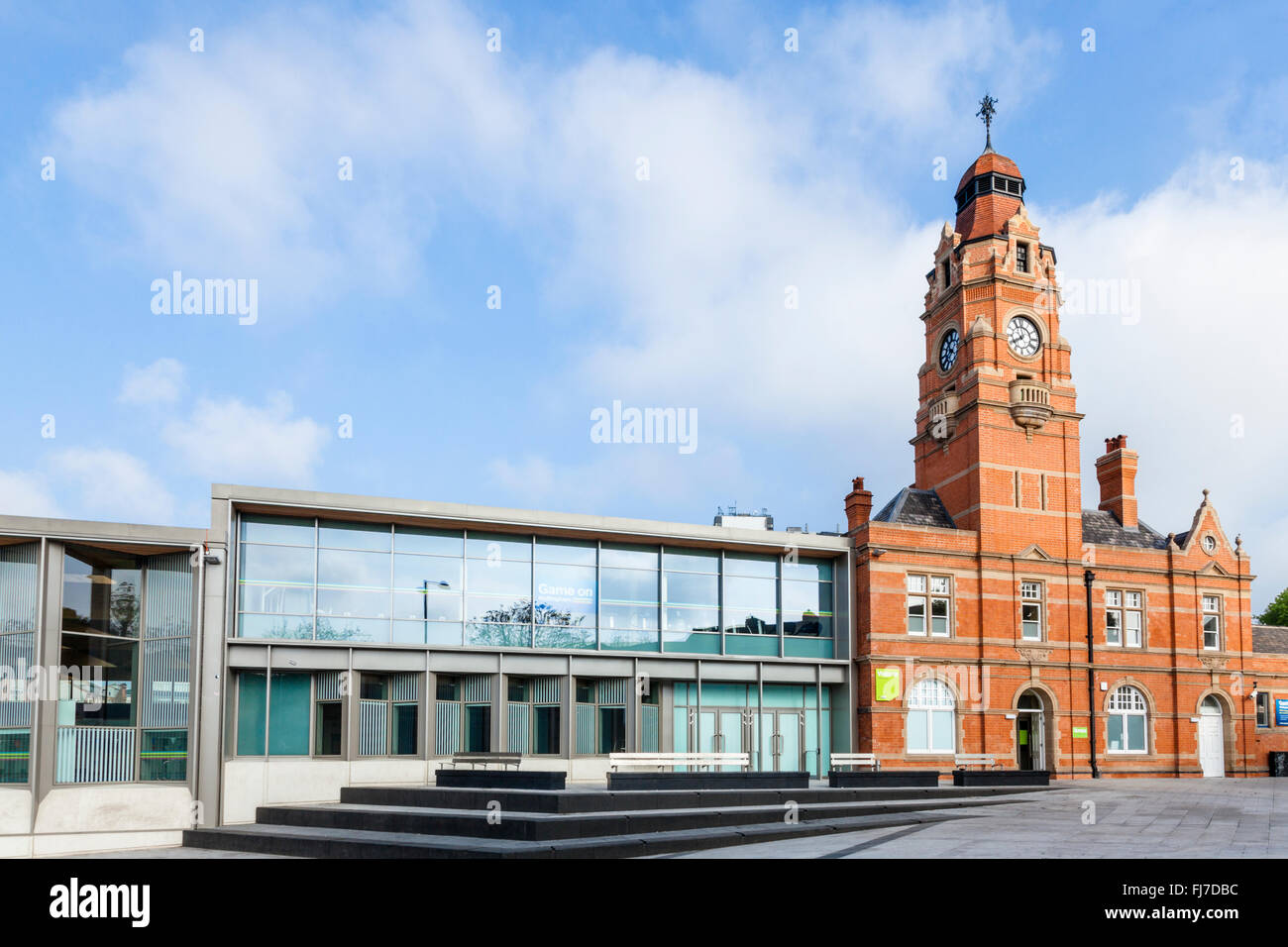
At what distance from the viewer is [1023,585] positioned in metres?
36.6

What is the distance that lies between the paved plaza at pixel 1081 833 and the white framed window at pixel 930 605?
7.68 meters

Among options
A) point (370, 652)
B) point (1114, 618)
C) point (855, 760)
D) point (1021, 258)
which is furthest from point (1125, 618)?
point (370, 652)

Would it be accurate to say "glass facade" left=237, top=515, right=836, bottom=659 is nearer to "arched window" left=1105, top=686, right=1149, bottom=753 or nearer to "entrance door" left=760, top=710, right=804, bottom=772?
"entrance door" left=760, top=710, right=804, bottom=772

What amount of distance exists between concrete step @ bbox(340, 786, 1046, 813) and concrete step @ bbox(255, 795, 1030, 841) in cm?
17

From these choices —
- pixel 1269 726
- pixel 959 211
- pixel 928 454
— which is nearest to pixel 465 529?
pixel 928 454

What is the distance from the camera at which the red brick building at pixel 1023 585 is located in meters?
34.8

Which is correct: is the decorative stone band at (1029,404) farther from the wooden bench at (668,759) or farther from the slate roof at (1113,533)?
the wooden bench at (668,759)

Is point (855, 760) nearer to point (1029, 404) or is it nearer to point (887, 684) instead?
point (887, 684)

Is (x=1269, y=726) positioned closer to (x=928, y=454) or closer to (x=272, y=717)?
(x=928, y=454)

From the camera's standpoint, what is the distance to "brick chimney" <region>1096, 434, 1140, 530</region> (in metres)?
40.7

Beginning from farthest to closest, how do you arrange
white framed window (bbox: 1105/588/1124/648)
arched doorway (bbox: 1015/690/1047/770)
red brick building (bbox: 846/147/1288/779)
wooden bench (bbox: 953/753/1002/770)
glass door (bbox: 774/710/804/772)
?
white framed window (bbox: 1105/588/1124/648) < arched doorway (bbox: 1015/690/1047/770) < red brick building (bbox: 846/147/1288/779) < glass door (bbox: 774/710/804/772) < wooden bench (bbox: 953/753/1002/770)

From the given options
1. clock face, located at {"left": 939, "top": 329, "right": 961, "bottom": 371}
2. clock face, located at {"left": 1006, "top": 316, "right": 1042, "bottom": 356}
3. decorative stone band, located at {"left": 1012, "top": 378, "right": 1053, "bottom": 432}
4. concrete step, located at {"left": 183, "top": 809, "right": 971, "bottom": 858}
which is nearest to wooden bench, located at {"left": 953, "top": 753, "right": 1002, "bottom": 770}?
concrete step, located at {"left": 183, "top": 809, "right": 971, "bottom": 858}

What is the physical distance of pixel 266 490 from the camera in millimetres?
26984

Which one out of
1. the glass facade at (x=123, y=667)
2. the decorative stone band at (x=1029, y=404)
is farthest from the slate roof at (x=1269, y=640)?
the glass facade at (x=123, y=667)
